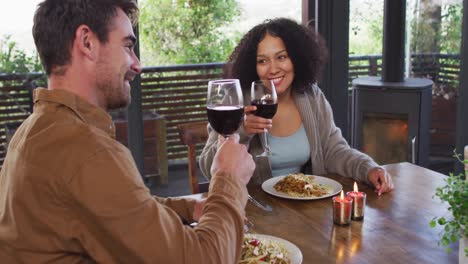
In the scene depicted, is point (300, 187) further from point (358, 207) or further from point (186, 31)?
point (186, 31)

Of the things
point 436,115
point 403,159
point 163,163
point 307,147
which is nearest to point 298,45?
point 307,147

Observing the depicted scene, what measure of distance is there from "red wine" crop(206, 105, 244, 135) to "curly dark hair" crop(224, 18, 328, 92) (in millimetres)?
1065

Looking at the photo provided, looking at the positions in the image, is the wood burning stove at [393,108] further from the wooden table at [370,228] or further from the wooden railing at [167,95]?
the wooden table at [370,228]

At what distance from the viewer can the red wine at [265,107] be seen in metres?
1.91

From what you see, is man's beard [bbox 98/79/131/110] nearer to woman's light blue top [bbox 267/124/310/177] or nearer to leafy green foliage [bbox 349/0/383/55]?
woman's light blue top [bbox 267/124/310/177]

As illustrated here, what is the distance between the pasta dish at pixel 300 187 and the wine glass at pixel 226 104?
469mm

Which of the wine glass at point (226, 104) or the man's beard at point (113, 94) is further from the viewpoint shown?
the wine glass at point (226, 104)

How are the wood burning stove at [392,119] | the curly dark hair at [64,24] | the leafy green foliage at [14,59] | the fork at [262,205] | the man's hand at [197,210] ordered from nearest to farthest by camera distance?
the curly dark hair at [64,24]
the man's hand at [197,210]
the fork at [262,205]
the leafy green foliage at [14,59]
the wood burning stove at [392,119]

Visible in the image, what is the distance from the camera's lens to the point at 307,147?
2.54m

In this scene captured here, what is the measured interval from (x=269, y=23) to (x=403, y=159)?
1.81 metres

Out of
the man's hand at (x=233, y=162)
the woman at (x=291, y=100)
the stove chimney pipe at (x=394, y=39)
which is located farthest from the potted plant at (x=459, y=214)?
the stove chimney pipe at (x=394, y=39)

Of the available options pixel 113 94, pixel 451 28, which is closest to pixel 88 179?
pixel 113 94

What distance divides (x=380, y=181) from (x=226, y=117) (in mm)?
743

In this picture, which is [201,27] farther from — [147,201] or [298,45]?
[147,201]
